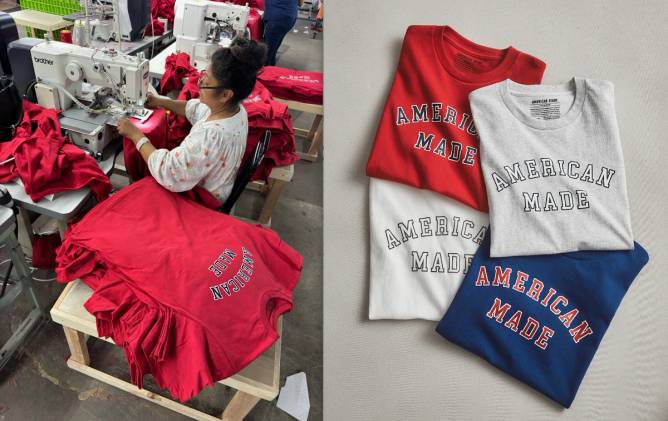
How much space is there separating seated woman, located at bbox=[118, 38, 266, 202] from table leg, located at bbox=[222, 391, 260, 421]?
0.72 meters

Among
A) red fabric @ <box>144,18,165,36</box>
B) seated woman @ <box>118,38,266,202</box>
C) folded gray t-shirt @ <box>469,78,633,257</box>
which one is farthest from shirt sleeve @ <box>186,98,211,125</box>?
red fabric @ <box>144,18,165,36</box>

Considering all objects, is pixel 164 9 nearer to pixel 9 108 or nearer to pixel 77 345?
pixel 9 108

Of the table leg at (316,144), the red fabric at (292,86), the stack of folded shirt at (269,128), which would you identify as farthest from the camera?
the table leg at (316,144)

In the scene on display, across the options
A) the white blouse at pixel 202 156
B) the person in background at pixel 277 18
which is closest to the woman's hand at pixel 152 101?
the white blouse at pixel 202 156

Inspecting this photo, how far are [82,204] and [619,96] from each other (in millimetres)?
1454

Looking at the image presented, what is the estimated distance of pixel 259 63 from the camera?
1.38 metres

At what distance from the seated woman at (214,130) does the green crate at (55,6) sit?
6.52 ft

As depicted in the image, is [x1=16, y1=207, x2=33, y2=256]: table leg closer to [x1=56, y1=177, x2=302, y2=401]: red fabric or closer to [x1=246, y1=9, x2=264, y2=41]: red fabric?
[x1=56, y1=177, x2=302, y2=401]: red fabric

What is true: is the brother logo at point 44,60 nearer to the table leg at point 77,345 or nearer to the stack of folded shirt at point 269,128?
the stack of folded shirt at point 269,128

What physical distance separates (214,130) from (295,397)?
1124 mm

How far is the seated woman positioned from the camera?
132 cm

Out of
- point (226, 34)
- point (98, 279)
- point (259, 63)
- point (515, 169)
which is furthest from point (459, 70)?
point (226, 34)

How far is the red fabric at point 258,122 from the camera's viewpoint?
5.75 ft

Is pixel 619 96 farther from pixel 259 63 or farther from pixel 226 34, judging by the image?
pixel 226 34
